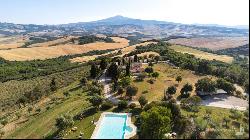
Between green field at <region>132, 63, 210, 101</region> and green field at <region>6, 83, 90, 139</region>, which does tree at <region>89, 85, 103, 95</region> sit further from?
green field at <region>132, 63, 210, 101</region>

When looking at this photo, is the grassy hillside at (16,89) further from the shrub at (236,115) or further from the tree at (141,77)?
the shrub at (236,115)

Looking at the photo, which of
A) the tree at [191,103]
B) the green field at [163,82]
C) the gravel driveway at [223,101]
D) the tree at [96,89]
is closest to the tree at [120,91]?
the green field at [163,82]

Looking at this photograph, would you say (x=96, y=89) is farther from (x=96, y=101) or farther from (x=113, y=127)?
(x=113, y=127)

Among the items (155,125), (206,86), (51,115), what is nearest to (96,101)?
(51,115)

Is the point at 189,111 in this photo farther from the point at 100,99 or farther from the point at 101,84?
the point at 101,84

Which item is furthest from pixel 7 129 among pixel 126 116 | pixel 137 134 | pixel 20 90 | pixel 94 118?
pixel 20 90

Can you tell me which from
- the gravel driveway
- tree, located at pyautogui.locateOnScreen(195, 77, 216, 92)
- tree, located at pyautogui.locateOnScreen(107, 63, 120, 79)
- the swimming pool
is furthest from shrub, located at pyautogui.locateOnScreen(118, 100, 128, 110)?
tree, located at pyautogui.locateOnScreen(195, 77, 216, 92)
